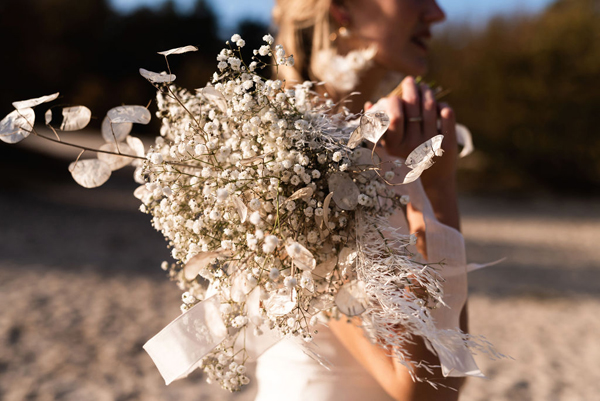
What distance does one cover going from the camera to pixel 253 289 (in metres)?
1.08

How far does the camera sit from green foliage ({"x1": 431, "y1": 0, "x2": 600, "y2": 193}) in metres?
16.1

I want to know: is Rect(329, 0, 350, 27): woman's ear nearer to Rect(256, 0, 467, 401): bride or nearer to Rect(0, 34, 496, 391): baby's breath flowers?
Rect(256, 0, 467, 401): bride

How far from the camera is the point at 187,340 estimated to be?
3.76 ft

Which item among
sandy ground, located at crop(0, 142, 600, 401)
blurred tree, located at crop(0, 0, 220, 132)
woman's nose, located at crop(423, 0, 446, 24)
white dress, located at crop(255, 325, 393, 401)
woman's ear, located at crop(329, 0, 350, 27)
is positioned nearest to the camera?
white dress, located at crop(255, 325, 393, 401)

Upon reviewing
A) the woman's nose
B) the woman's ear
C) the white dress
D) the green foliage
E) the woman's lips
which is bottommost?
the green foliage

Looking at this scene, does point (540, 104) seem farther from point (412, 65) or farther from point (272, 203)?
point (272, 203)

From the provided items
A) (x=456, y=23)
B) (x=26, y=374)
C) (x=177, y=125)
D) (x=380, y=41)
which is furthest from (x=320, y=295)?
(x=456, y=23)

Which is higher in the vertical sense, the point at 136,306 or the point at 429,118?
the point at 429,118

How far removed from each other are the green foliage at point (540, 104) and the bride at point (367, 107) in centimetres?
1633

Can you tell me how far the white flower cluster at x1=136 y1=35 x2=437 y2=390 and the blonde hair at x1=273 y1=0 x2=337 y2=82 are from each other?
1.08m

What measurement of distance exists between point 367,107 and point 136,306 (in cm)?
609

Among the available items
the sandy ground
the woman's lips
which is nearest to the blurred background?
the sandy ground

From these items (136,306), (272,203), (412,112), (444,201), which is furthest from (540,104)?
(272,203)

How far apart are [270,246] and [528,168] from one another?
60.1 feet
